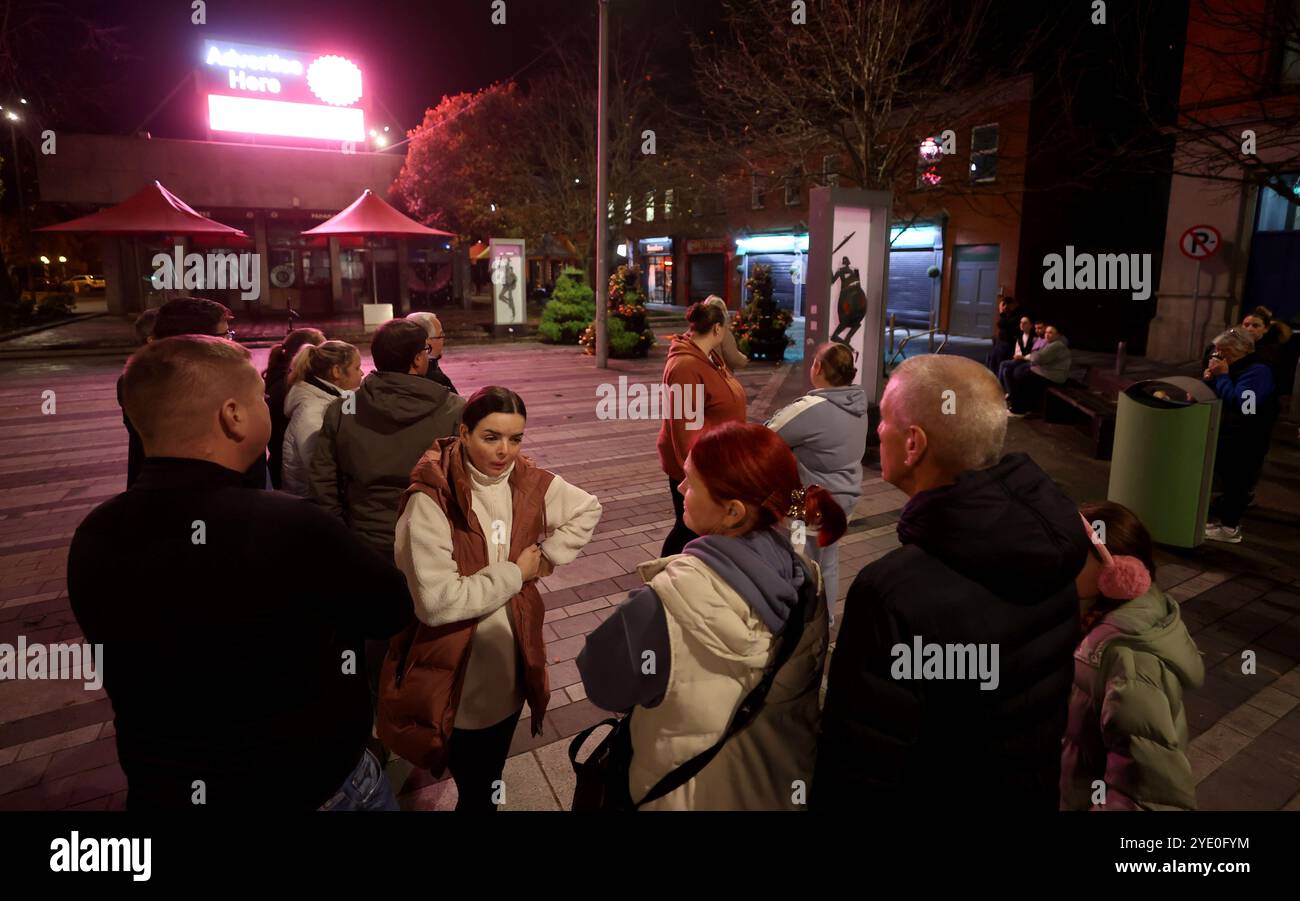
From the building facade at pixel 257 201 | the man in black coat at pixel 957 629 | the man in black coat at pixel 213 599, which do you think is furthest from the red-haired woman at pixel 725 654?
the building facade at pixel 257 201

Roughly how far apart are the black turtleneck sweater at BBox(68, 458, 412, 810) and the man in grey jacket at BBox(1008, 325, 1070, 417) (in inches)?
460

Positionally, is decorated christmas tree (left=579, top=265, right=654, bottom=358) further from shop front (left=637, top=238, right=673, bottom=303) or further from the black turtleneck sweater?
shop front (left=637, top=238, right=673, bottom=303)

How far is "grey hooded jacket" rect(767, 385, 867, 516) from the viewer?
4066 millimetres

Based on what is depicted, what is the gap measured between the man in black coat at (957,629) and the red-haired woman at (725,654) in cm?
13

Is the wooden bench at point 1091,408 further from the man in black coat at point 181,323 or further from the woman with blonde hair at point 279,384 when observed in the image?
the man in black coat at point 181,323

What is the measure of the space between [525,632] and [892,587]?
4.76ft

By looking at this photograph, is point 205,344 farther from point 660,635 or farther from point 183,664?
point 660,635

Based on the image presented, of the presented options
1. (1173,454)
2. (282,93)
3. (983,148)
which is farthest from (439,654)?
(282,93)
